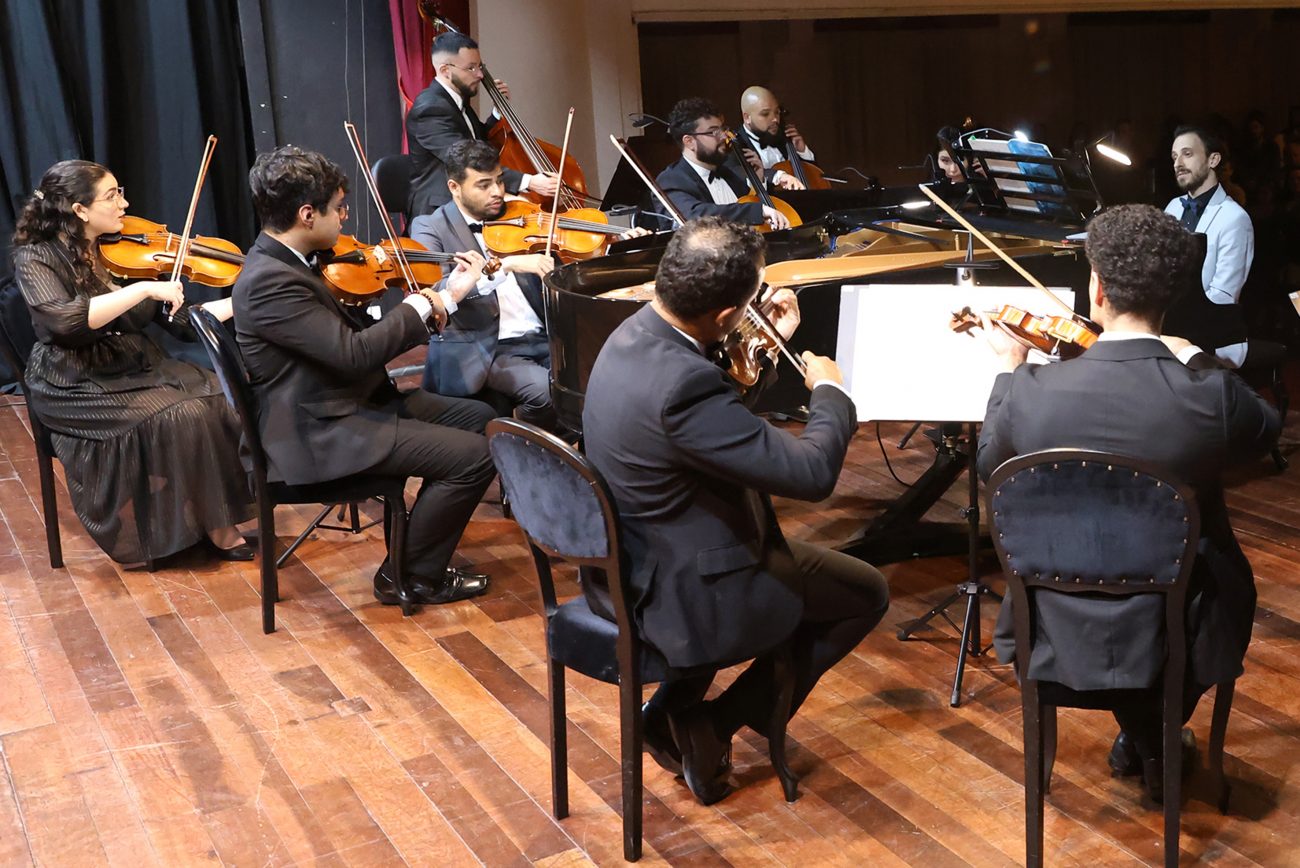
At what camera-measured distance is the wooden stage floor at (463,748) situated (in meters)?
2.47

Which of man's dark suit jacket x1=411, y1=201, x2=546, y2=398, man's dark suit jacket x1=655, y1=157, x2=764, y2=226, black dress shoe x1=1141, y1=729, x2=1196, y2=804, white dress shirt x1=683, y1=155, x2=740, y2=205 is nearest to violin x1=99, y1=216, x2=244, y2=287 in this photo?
man's dark suit jacket x1=411, y1=201, x2=546, y2=398

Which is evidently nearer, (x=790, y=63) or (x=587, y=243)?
(x=587, y=243)

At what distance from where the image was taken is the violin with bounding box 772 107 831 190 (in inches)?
235

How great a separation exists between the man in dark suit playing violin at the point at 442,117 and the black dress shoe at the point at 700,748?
3.10 meters

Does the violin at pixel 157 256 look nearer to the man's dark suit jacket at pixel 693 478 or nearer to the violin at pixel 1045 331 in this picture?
the man's dark suit jacket at pixel 693 478

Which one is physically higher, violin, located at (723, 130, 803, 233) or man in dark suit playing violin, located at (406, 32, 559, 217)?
man in dark suit playing violin, located at (406, 32, 559, 217)

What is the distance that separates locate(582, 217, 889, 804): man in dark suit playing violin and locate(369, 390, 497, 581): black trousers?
45.5 inches

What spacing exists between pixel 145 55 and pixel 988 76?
5.02 meters

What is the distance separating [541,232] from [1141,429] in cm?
249

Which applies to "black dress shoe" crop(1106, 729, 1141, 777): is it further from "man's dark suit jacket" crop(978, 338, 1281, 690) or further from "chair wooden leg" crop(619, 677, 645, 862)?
"chair wooden leg" crop(619, 677, 645, 862)

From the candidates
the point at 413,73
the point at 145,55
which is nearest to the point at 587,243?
the point at 413,73

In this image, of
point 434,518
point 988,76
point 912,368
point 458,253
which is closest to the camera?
point 912,368

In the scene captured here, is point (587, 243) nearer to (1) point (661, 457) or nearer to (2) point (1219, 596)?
(1) point (661, 457)

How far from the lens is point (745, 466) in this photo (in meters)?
2.19
